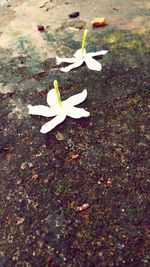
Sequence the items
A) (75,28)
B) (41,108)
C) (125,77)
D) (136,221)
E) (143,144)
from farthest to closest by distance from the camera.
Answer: (75,28) → (125,77) → (41,108) → (143,144) → (136,221)

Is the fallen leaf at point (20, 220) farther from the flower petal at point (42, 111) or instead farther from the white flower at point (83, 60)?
the white flower at point (83, 60)

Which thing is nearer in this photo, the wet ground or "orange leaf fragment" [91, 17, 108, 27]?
the wet ground

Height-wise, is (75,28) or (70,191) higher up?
(75,28)

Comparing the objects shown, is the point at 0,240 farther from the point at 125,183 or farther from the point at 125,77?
the point at 125,77

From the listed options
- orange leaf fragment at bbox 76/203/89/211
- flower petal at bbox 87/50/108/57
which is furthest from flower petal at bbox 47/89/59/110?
orange leaf fragment at bbox 76/203/89/211

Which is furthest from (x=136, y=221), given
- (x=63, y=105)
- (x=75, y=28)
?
(x=75, y=28)

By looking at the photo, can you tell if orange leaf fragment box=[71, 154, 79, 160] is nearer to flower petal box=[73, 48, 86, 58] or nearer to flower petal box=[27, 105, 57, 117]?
flower petal box=[27, 105, 57, 117]

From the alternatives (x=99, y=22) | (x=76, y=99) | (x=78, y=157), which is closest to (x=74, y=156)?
(x=78, y=157)
